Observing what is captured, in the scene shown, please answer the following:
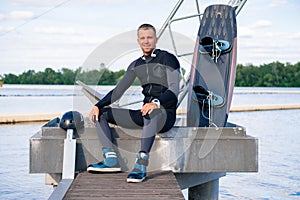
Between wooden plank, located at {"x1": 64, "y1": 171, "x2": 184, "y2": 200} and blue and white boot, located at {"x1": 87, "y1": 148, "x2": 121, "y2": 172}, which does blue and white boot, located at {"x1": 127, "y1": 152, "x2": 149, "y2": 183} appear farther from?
blue and white boot, located at {"x1": 87, "y1": 148, "x2": 121, "y2": 172}

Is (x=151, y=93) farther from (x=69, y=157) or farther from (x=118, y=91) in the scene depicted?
(x=69, y=157)

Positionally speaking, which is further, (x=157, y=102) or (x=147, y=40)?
(x=147, y=40)

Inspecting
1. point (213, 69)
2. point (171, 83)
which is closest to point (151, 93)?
point (171, 83)

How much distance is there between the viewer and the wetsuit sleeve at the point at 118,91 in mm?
5094

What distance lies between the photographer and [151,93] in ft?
16.8

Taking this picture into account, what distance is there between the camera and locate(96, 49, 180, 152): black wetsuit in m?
4.98

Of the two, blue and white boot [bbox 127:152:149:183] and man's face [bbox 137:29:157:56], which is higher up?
man's face [bbox 137:29:157:56]

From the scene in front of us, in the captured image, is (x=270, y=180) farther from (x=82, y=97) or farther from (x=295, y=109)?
(x=295, y=109)

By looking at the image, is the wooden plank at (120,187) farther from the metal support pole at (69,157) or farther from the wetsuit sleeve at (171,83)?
the wetsuit sleeve at (171,83)

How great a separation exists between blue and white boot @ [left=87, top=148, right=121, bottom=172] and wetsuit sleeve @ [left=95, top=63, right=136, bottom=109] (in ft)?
1.39

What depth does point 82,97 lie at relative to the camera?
22.3ft

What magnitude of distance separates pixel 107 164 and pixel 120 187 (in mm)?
545

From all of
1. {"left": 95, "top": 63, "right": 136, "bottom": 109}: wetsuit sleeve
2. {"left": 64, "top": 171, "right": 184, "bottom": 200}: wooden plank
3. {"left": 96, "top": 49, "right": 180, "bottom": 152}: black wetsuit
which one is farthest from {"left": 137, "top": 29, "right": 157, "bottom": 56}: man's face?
{"left": 64, "top": 171, "right": 184, "bottom": 200}: wooden plank

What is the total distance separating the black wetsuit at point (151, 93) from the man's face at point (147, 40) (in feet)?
0.23
